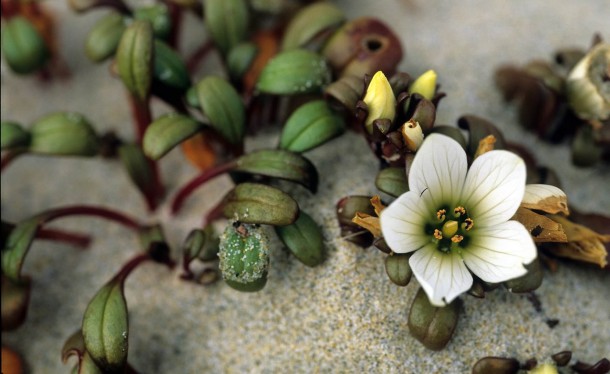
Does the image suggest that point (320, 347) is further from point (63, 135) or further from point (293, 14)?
point (293, 14)

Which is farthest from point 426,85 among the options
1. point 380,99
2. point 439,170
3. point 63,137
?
point 63,137

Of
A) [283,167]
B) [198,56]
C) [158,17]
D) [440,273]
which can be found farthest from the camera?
[198,56]

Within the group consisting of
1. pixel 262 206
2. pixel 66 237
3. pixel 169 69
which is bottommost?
pixel 66 237

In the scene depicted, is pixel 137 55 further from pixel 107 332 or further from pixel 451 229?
pixel 451 229

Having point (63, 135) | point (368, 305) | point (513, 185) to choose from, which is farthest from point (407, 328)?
point (63, 135)

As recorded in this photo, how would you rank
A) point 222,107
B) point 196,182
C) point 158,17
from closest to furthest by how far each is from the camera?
1. point 222,107
2. point 196,182
3. point 158,17

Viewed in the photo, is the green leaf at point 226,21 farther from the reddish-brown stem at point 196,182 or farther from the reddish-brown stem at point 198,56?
the reddish-brown stem at point 196,182

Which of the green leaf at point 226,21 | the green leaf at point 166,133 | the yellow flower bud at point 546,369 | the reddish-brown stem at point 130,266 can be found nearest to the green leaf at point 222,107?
the green leaf at point 166,133
